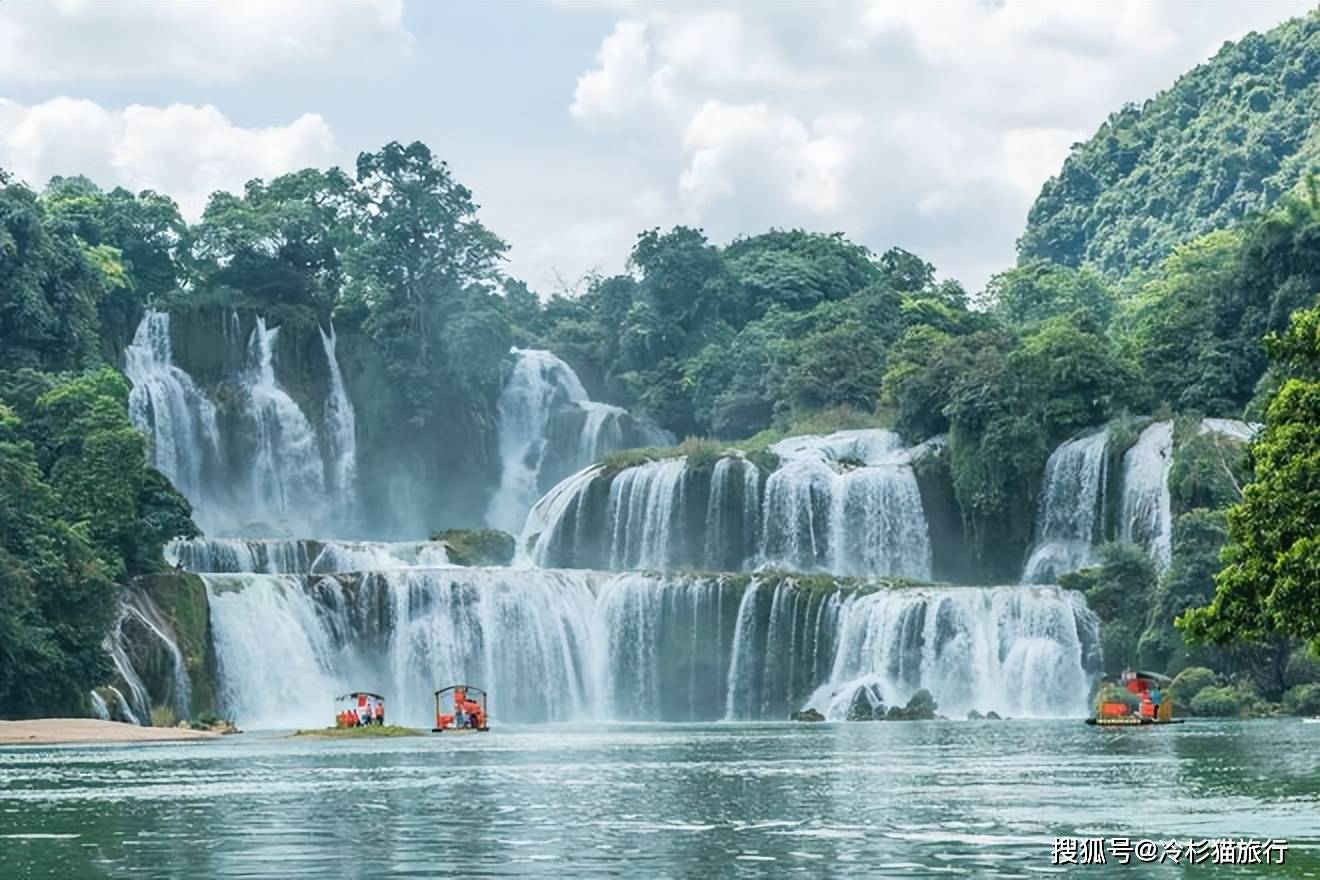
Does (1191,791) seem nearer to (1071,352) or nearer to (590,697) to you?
(590,697)

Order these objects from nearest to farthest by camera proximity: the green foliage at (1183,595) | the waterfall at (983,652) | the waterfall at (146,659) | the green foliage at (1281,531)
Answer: the green foliage at (1281,531), the waterfall at (146,659), the green foliage at (1183,595), the waterfall at (983,652)

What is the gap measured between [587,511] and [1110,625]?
2129 cm

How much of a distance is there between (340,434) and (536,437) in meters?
9.86

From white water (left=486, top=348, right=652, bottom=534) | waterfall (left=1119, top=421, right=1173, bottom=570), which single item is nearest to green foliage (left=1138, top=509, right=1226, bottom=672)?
waterfall (left=1119, top=421, right=1173, bottom=570)

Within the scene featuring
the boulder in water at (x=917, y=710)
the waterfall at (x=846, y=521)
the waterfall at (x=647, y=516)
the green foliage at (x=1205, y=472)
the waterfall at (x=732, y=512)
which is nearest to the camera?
the boulder in water at (x=917, y=710)

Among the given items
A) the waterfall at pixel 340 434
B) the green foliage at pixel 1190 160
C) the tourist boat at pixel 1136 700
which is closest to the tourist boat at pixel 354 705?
the tourist boat at pixel 1136 700

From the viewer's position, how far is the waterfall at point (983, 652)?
71.2 metres

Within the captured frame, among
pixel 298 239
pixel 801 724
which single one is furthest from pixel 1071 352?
pixel 298 239

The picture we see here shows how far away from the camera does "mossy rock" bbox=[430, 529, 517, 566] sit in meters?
82.7

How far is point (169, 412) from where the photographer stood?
94500mm

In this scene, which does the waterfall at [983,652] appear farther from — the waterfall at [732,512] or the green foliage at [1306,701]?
the waterfall at [732,512]

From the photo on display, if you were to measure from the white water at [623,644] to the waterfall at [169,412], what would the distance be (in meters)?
23.3

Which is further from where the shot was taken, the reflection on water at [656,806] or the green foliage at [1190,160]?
the green foliage at [1190,160]

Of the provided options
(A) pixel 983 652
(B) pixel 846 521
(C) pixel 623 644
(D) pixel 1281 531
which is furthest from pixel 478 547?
(D) pixel 1281 531
